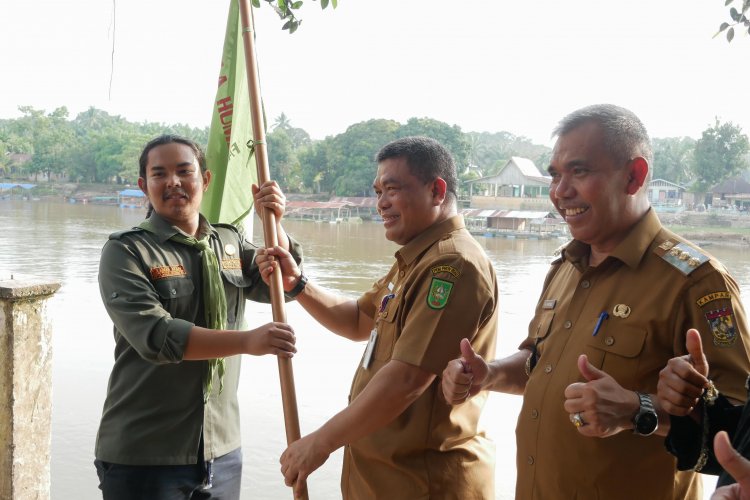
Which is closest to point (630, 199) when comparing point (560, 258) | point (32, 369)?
point (560, 258)

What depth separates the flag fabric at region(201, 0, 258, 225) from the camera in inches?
112

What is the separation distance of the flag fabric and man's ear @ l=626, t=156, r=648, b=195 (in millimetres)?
1609

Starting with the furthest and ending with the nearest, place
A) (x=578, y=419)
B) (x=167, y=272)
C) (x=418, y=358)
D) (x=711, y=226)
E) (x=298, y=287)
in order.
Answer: (x=711, y=226)
(x=298, y=287)
(x=167, y=272)
(x=418, y=358)
(x=578, y=419)

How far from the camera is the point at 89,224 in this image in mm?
30797

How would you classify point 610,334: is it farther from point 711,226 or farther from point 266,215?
point 711,226

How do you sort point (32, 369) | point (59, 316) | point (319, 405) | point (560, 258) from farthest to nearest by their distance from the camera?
point (59, 316), point (319, 405), point (32, 369), point (560, 258)

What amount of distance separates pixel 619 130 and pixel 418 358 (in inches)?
30.3

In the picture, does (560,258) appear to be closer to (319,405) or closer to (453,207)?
(453,207)

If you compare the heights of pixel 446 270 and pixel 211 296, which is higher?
pixel 446 270

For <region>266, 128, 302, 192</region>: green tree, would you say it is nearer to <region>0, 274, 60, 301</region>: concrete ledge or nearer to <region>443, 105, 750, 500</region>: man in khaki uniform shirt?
<region>0, 274, 60, 301</region>: concrete ledge

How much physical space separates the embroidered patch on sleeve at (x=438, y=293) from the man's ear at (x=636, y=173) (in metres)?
0.53

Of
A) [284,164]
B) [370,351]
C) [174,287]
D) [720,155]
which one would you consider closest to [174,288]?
[174,287]

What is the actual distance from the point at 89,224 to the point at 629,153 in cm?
3198

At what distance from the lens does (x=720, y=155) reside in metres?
31.4
